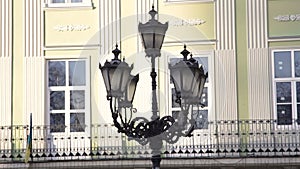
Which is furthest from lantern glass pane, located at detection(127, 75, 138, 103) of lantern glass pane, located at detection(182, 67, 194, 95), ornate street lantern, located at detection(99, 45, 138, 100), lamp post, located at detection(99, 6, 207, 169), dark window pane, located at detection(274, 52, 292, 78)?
dark window pane, located at detection(274, 52, 292, 78)

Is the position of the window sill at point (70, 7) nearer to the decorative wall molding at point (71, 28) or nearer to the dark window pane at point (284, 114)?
the decorative wall molding at point (71, 28)

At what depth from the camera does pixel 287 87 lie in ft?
50.8

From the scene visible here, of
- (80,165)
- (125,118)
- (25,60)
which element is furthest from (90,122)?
(125,118)

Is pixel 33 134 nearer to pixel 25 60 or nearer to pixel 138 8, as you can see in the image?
pixel 25 60

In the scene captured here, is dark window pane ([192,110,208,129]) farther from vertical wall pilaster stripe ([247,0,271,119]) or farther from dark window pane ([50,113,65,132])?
dark window pane ([50,113,65,132])

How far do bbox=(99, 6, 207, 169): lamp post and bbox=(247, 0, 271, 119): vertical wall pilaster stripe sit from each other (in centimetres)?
578

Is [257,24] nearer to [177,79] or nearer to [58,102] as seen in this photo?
[58,102]

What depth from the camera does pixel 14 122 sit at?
51.8 ft

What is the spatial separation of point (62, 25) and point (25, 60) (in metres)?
1.05

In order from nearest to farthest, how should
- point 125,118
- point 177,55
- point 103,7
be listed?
point 125,118 → point 177,55 → point 103,7

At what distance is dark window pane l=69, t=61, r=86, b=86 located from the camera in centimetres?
1579

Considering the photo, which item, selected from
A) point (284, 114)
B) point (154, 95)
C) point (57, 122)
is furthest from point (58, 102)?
point (154, 95)

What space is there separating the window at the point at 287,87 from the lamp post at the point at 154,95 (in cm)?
601

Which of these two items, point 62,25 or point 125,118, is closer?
point 125,118
